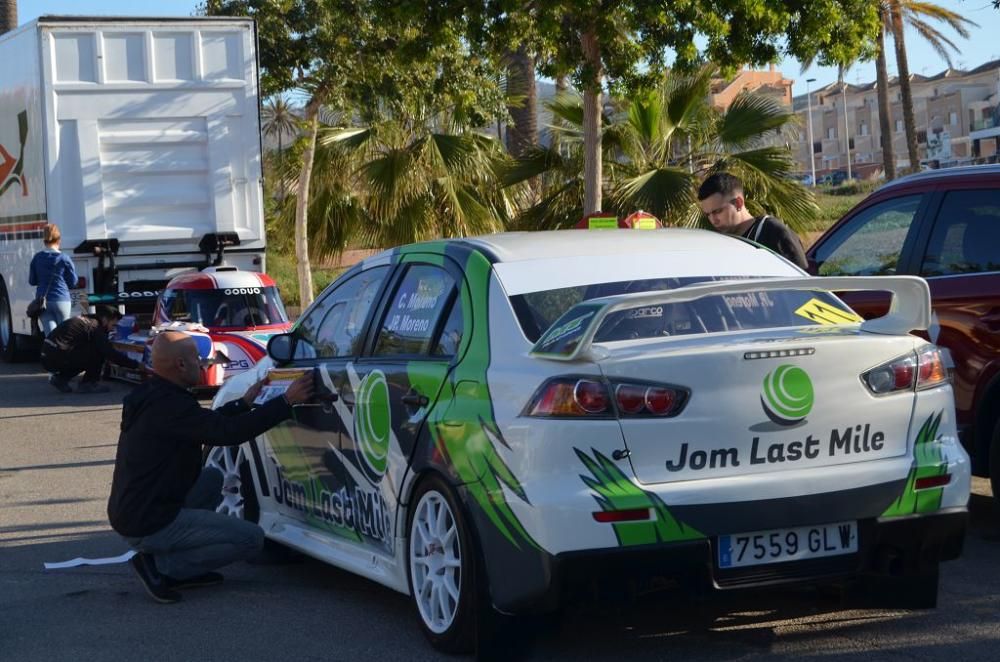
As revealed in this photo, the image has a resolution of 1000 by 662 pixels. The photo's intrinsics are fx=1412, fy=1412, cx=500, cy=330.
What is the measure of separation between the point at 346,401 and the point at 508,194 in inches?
585

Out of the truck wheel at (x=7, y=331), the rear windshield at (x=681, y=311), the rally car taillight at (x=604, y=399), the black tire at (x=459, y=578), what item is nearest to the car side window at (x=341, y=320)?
the black tire at (x=459, y=578)

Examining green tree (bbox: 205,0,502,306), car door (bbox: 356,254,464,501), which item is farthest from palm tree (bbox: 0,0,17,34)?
car door (bbox: 356,254,464,501)

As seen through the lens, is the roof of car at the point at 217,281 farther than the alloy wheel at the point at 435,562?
Yes

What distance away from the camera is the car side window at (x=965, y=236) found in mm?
7441

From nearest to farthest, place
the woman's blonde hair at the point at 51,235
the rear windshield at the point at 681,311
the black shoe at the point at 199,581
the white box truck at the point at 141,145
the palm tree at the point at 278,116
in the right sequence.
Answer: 1. the rear windshield at the point at 681,311
2. the black shoe at the point at 199,581
3. the woman's blonde hair at the point at 51,235
4. the white box truck at the point at 141,145
5. the palm tree at the point at 278,116

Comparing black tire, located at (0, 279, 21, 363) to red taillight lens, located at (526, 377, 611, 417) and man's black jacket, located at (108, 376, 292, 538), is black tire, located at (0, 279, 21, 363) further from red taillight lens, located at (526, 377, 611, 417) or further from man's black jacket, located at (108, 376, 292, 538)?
red taillight lens, located at (526, 377, 611, 417)

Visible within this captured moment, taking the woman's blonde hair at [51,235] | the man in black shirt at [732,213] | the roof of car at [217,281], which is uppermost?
the woman's blonde hair at [51,235]

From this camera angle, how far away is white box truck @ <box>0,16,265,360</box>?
16797 mm

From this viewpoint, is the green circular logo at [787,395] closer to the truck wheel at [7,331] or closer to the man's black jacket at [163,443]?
the man's black jacket at [163,443]

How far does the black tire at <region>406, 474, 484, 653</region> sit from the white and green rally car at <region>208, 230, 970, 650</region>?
12 millimetres

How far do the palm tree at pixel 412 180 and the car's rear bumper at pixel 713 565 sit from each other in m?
15.4

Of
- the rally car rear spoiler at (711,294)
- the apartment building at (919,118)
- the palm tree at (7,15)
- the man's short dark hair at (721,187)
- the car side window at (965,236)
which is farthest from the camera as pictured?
the apartment building at (919,118)

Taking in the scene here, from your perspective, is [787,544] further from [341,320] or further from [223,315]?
[223,315]

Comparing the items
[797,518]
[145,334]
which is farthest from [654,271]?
[145,334]
